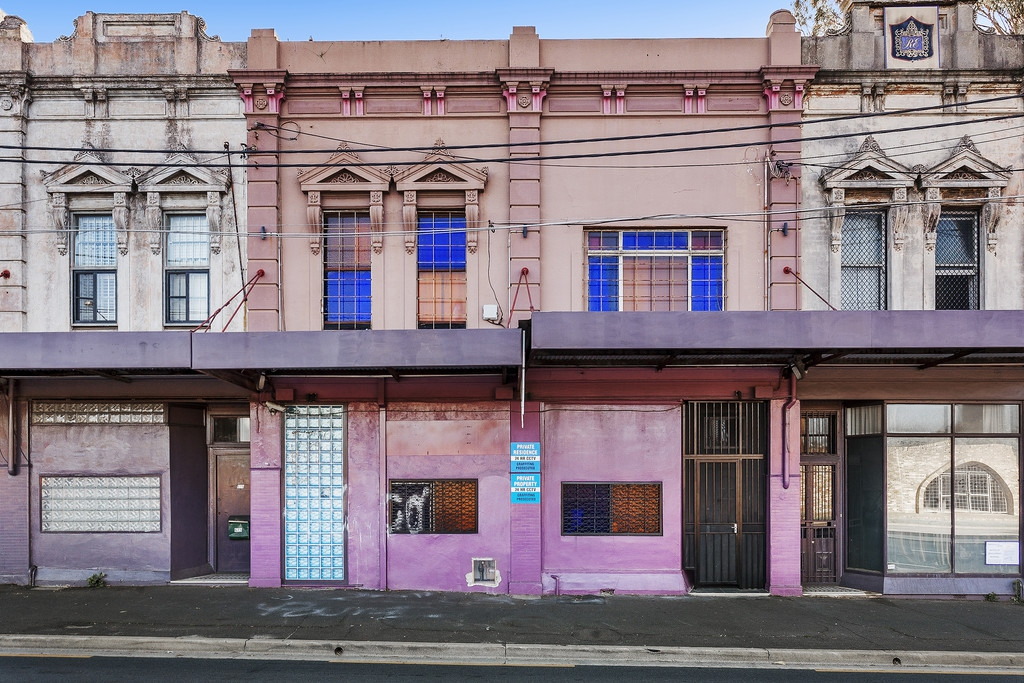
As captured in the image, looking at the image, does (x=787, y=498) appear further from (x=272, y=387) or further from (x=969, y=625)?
(x=272, y=387)

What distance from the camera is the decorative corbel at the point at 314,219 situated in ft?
36.1

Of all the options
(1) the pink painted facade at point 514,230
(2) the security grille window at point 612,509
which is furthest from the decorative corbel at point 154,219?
(2) the security grille window at point 612,509

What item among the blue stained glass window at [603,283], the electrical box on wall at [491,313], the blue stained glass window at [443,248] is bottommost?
the electrical box on wall at [491,313]

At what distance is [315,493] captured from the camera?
11.0 meters

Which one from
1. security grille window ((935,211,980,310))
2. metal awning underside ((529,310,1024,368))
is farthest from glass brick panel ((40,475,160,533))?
security grille window ((935,211,980,310))

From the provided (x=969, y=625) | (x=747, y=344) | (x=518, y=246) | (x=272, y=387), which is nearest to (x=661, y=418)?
(x=747, y=344)

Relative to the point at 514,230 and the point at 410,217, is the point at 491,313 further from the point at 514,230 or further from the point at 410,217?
the point at 410,217

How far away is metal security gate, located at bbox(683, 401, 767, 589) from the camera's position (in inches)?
431

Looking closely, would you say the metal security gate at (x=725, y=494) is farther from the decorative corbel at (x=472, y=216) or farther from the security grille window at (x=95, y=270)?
the security grille window at (x=95, y=270)

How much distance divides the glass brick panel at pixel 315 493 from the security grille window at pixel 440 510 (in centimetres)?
96

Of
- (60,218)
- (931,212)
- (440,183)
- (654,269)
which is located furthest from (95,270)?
(931,212)

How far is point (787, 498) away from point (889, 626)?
89.6 inches

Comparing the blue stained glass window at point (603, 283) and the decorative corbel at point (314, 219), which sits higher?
the decorative corbel at point (314, 219)

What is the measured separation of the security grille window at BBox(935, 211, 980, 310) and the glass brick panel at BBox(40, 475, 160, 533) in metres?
13.6
